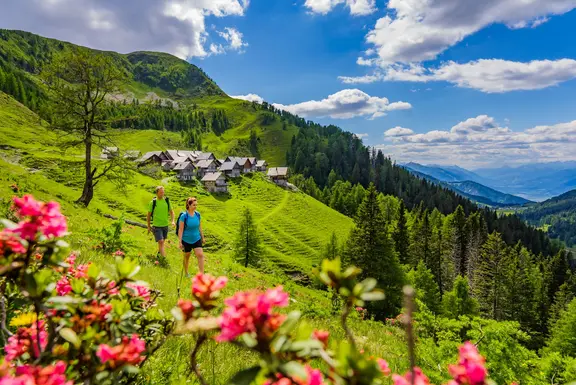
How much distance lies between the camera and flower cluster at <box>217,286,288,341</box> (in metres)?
1.41

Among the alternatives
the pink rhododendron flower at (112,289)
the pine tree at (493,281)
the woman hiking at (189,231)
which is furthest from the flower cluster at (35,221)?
the pine tree at (493,281)

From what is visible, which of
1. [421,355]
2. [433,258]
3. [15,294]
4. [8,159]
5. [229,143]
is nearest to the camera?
[15,294]

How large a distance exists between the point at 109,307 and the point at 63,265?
16.7 inches

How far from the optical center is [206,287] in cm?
182

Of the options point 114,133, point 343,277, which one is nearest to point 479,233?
point 114,133

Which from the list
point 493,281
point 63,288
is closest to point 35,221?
point 63,288

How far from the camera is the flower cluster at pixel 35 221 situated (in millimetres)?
1724

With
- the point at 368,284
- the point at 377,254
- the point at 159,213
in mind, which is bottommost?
the point at 377,254

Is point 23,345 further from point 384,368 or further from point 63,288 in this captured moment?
point 384,368

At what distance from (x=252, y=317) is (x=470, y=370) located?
102 centimetres

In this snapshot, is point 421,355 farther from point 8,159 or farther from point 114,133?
point 8,159

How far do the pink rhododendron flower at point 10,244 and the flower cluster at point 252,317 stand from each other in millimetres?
1222

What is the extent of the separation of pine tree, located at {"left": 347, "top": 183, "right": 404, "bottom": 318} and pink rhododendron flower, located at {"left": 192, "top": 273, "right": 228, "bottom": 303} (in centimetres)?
3409

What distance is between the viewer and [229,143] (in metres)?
200
